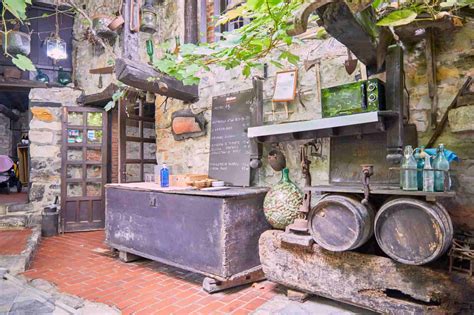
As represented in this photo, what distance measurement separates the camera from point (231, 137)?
3287 millimetres

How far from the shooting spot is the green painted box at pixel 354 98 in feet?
6.93

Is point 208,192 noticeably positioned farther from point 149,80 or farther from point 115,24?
point 115,24

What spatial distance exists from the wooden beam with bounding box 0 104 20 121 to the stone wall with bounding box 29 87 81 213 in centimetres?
459

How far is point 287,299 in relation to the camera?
2291mm

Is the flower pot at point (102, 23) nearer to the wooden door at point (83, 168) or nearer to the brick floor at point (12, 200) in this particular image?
the wooden door at point (83, 168)

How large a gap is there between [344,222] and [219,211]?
0.95 m

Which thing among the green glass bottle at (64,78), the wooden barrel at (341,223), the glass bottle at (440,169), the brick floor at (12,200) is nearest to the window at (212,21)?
the wooden barrel at (341,223)

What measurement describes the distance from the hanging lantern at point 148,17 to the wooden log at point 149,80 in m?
1.27

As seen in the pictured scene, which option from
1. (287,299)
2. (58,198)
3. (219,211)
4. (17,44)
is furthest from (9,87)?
(287,299)

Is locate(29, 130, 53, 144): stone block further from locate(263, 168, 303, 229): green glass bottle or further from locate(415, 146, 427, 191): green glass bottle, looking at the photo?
locate(415, 146, 427, 191): green glass bottle

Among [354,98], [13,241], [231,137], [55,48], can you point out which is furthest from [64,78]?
[354,98]

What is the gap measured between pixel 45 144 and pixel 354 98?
→ 4.86 m

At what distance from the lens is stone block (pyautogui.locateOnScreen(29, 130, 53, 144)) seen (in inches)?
193

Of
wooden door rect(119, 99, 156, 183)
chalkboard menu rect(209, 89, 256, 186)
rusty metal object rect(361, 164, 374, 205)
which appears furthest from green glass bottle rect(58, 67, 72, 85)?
rusty metal object rect(361, 164, 374, 205)
